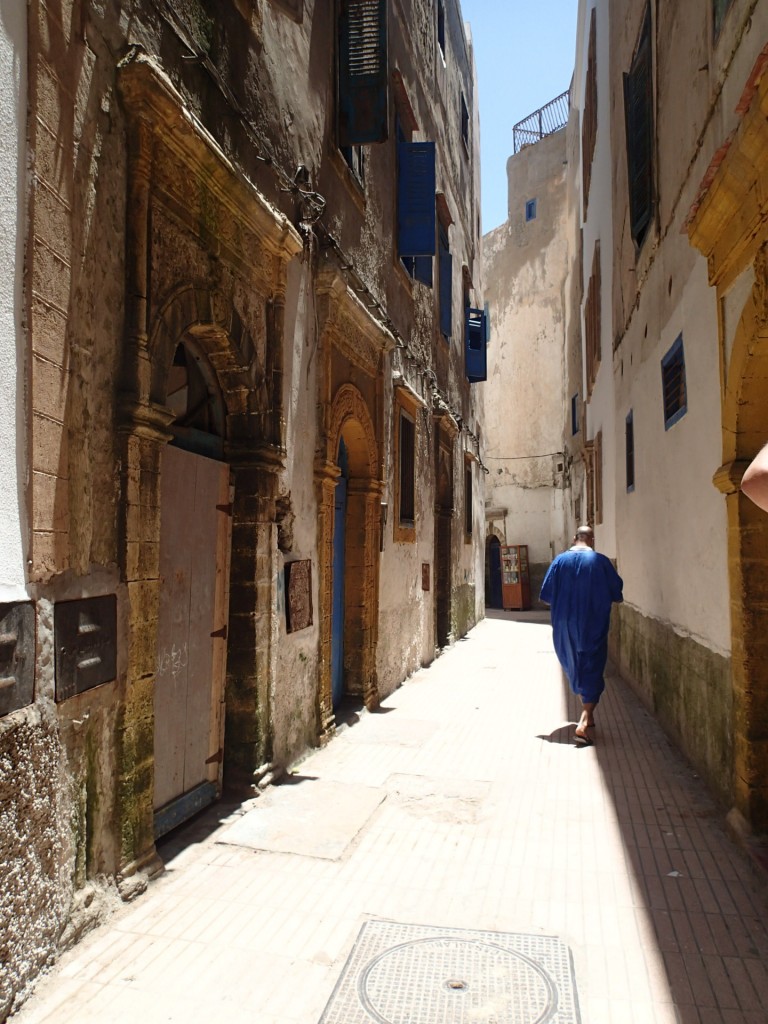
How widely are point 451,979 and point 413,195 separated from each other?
8063mm

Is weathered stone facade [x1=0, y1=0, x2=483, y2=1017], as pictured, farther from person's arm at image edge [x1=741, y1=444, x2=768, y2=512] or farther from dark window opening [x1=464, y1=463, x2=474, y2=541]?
dark window opening [x1=464, y1=463, x2=474, y2=541]

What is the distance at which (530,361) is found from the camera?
83.5 ft

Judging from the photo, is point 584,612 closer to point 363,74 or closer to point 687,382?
point 687,382

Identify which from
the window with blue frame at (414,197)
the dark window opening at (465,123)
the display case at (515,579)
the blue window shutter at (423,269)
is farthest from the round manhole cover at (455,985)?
the display case at (515,579)

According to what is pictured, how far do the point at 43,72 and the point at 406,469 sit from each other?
6.91m

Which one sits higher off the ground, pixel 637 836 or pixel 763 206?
pixel 763 206

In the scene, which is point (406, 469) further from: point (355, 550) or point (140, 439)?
point (140, 439)

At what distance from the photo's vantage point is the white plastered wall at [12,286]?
2.68 meters

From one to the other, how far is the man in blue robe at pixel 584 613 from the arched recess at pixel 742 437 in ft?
7.70

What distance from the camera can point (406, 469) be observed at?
31.3 ft

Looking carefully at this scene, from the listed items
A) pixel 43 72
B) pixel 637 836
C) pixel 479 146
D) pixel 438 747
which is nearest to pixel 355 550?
pixel 438 747

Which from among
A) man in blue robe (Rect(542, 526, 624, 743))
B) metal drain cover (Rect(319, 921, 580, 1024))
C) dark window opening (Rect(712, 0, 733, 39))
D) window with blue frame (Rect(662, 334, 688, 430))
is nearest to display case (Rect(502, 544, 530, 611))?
man in blue robe (Rect(542, 526, 624, 743))

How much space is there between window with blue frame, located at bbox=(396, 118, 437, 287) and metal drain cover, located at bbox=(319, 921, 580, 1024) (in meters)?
7.32

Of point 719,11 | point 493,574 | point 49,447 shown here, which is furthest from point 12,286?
point 493,574
